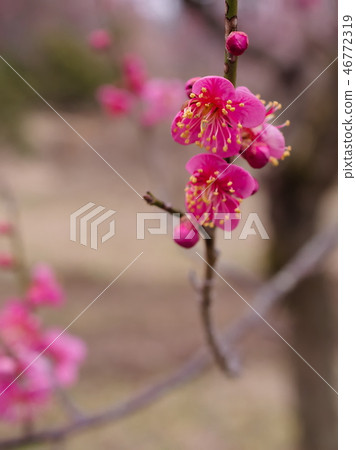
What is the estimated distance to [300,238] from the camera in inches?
70.1

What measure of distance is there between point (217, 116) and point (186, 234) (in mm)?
101

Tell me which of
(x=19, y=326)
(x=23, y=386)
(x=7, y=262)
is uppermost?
(x=7, y=262)

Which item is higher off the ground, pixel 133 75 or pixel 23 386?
pixel 133 75

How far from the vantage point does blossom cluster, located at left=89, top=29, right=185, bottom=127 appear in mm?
1263

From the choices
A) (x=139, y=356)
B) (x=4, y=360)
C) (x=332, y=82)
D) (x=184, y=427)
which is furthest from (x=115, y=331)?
(x=4, y=360)

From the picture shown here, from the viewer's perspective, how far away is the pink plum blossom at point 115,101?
1323 millimetres

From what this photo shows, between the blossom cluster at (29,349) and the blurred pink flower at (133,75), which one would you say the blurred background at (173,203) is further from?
the blossom cluster at (29,349)

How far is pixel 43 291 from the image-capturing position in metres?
0.95

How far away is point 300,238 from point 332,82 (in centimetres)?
52

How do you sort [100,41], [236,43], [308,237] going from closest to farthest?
1. [236,43]
2. [100,41]
3. [308,237]

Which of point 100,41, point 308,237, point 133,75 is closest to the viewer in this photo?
point 100,41

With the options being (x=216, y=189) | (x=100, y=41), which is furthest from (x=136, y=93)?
(x=216, y=189)

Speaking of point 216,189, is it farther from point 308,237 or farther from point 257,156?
point 308,237

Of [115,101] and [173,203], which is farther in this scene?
[115,101]
